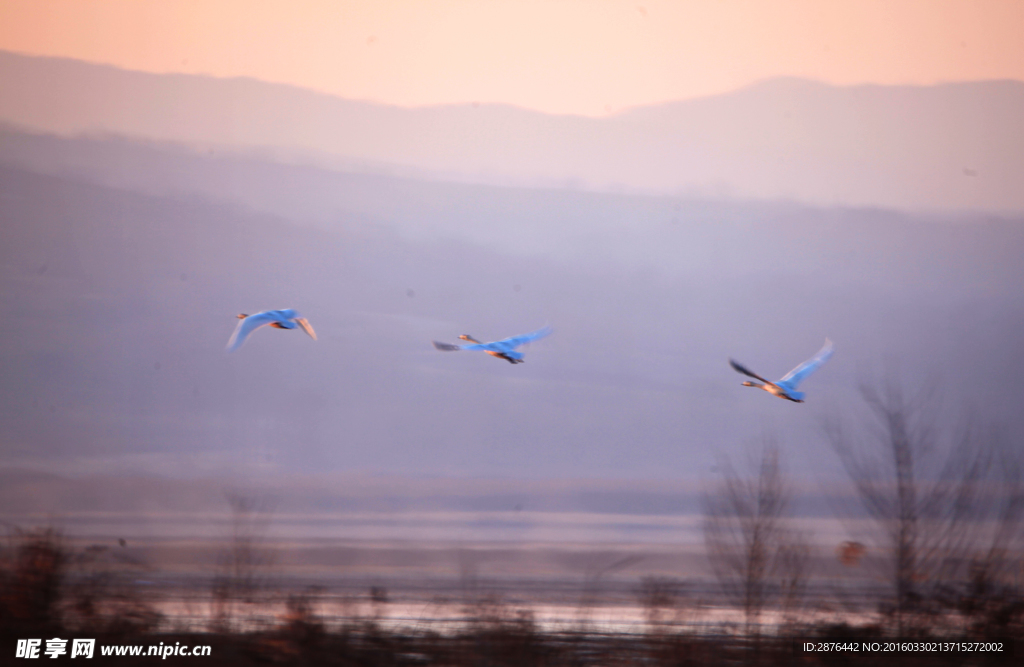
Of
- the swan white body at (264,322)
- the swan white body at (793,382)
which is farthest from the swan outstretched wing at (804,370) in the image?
the swan white body at (264,322)

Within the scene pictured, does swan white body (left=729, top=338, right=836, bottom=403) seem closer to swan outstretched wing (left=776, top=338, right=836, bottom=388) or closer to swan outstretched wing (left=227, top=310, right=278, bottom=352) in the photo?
swan outstretched wing (left=776, top=338, right=836, bottom=388)

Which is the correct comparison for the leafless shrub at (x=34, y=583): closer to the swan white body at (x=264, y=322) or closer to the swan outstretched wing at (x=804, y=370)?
the swan white body at (x=264, y=322)

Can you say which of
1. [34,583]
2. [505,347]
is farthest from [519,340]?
[34,583]

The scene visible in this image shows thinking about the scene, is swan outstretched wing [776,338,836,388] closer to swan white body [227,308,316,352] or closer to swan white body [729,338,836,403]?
swan white body [729,338,836,403]

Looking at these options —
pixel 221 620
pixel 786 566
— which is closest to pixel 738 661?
pixel 786 566

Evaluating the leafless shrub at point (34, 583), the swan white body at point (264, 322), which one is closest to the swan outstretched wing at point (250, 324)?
the swan white body at point (264, 322)

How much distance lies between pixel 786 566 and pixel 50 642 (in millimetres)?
11681

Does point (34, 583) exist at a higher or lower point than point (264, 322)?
lower

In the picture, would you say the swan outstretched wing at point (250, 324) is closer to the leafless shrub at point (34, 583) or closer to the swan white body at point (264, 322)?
the swan white body at point (264, 322)

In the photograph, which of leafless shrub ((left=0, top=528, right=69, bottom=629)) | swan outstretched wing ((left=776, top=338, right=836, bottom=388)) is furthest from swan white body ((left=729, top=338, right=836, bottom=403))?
leafless shrub ((left=0, top=528, right=69, bottom=629))

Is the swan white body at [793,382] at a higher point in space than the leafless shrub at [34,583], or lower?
higher

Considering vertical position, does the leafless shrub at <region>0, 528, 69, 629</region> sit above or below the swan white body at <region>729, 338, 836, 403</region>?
below

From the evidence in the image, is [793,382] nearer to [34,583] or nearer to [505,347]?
[505,347]

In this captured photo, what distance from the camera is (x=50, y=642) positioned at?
494 inches
